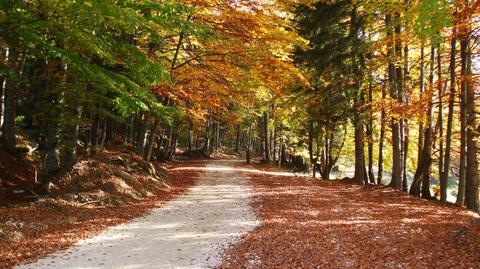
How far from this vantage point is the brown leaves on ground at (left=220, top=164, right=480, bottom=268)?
22.6ft

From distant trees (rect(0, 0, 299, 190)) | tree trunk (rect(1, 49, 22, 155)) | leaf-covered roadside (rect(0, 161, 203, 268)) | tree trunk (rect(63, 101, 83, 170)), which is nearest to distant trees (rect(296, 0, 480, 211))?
distant trees (rect(0, 0, 299, 190))

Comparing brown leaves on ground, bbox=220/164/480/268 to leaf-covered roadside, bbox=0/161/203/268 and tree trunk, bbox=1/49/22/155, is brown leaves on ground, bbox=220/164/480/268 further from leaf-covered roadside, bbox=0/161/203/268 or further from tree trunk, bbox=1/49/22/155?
tree trunk, bbox=1/49/22/155

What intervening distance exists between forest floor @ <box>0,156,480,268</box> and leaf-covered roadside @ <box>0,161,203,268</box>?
0.07ft

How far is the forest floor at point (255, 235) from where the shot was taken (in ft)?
22.9

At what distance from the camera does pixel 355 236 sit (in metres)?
8.63

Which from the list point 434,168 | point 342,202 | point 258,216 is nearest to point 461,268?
point 258,216

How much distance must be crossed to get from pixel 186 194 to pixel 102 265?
8.85 metres

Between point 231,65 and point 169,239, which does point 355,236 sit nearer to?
point 169,239

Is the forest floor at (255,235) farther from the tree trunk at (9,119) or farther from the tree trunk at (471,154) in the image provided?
the tree trunk at (9,119)

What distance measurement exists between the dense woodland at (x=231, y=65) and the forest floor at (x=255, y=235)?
2.69 metres

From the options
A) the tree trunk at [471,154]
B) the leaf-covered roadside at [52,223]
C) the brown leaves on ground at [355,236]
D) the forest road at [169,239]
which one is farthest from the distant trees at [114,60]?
the tree trunk at [471,154]

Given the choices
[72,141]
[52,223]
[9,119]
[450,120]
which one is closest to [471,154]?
[450,120]

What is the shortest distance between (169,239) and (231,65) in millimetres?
9688

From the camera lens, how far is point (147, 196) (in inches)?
575
